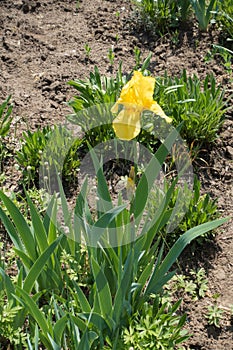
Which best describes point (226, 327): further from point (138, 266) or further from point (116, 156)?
point (116, 156)

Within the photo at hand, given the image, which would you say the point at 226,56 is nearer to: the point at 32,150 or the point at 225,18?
the point at 225,18

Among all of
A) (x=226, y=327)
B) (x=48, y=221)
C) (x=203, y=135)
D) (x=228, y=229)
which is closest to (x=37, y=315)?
(x=48, y=221)

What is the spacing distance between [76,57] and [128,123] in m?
1.78

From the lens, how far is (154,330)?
2320mm

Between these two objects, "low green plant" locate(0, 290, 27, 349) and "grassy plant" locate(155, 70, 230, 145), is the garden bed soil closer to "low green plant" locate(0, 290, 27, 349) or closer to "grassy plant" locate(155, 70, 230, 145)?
"grassy plant" locate(155, 70, 230, 145)

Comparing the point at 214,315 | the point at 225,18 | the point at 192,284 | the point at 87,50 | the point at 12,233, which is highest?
the point at 225,18

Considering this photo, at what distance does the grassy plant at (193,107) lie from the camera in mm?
3166

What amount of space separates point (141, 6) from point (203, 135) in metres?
1.19

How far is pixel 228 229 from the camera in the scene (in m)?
2.98

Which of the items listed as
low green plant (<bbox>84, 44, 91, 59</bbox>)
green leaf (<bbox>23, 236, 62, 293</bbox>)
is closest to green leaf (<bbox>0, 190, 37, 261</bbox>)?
green leaf (<bbox>23, 236, 62, 293</bbox>)

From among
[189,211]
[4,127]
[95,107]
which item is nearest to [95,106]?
[95,107]

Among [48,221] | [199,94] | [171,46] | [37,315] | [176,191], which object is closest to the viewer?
[37,315]

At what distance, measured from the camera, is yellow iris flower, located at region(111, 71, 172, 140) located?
2121 mm

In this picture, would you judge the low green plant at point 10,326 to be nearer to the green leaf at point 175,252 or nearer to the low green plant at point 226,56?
the green leaf at point 175,252
